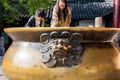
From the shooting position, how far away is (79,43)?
1.88m

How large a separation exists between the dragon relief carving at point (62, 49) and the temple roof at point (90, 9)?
13437mm

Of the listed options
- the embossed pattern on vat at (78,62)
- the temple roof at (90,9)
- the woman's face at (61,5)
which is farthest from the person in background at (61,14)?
the temple roof at (90,9)

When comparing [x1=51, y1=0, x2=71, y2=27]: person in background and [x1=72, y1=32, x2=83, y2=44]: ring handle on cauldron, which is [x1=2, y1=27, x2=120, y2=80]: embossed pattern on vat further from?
[x1=51, y1=0, x2=71, y2=27]: person in background

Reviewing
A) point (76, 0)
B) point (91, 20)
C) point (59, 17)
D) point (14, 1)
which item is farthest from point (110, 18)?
point (59, 17)

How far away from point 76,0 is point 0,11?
257 inches

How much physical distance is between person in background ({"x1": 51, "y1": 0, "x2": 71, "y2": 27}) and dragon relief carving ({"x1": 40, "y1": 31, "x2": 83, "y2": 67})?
413mm

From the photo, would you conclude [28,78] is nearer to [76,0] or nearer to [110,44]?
[110,44]

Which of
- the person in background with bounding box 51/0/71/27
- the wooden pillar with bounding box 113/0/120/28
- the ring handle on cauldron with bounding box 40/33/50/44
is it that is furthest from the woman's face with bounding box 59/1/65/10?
the wooden pillar with bounding box 113/0/120/28

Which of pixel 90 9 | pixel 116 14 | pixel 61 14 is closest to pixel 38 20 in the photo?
pixel 61 14

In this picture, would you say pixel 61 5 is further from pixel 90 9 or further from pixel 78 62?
pixel 90 9

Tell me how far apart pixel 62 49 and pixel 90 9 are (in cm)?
1442

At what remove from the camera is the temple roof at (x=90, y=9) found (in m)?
15.4

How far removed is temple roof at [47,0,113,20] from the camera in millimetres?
15406

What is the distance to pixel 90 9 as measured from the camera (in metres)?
16.2
